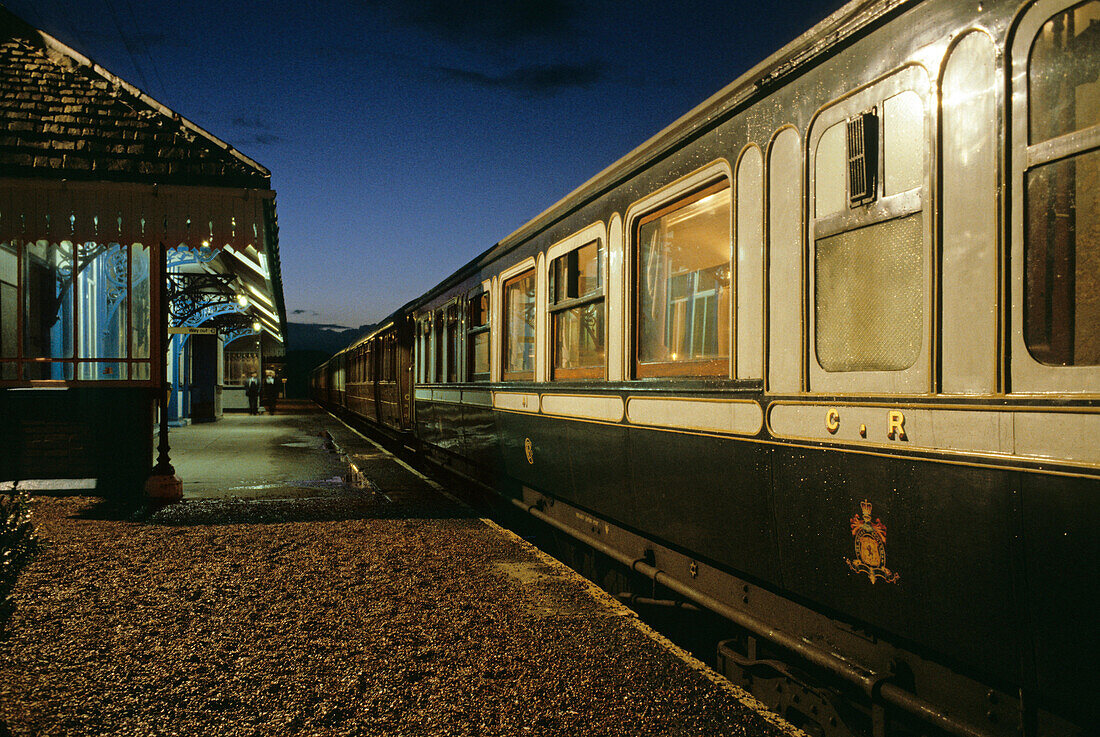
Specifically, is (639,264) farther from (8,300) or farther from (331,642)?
(8,300)

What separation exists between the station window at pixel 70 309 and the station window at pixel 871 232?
308 inches

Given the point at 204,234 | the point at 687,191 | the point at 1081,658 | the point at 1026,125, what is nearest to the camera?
the point at 1081,658

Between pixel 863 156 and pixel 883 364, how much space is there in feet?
2.55

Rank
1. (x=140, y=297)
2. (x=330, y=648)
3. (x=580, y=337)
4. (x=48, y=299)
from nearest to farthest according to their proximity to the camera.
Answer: (x=330, y=648) < (x=580, y=337) < (x=48, y=299) < (x=140, y=297)

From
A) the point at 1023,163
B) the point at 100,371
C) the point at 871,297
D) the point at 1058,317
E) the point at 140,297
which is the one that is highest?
the point at 140,297

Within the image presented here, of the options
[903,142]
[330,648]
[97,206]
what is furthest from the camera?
[97,206]

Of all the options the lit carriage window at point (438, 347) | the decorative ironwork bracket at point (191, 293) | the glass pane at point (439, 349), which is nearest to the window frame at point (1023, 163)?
the lit carriage window at point (438, 347)

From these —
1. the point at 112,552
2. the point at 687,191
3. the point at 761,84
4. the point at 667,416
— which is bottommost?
the point at 112,552

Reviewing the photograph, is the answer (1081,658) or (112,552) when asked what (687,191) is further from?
(112,552)

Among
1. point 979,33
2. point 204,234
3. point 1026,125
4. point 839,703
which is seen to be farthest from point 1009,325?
point 204,234

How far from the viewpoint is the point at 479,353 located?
755cm

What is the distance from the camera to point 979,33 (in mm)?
2096

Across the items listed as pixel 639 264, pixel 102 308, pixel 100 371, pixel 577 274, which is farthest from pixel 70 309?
pixel 639 264

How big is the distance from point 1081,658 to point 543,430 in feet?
13.0
